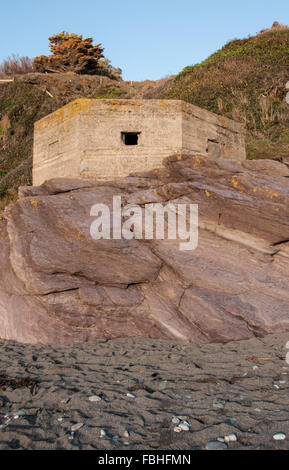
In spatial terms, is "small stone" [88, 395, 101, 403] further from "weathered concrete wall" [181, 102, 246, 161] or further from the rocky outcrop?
"weathered concrete wall" [181, 102, 246, 161]

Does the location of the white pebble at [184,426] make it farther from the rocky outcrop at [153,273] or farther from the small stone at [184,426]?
the rocky outcrop at [153,273]

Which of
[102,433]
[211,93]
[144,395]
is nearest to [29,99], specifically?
[211,93]

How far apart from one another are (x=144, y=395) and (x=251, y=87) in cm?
1996

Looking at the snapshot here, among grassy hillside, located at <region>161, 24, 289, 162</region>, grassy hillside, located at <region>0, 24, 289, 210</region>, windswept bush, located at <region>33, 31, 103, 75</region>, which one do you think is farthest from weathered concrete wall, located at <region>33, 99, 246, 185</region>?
windswept bush, located at <region>33, 31, 103, 75</region>

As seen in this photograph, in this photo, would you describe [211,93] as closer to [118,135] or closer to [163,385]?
[118,135]

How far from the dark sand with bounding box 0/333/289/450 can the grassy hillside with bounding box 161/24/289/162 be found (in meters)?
9.64

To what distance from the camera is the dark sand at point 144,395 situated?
2.72 meters

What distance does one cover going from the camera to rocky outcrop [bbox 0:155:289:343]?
19.1 ft

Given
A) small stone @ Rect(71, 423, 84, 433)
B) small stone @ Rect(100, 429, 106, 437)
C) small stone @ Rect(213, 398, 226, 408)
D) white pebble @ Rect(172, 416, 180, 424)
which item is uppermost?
small stone @ Rect(100, 429, 106, 437)

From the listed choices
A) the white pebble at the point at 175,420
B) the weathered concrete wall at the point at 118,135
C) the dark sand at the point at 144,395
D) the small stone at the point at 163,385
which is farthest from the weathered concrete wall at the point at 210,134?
the white pebble at the point at 175,420

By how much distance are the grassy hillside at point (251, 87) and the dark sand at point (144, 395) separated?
31.6ft

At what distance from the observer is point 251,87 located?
19828 mm

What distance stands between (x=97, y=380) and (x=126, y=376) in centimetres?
34

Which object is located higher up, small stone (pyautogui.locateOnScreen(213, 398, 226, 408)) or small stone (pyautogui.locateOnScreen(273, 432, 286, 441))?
small stone (pyautogui.locateOnScreen(273, 432, 286, 441))
